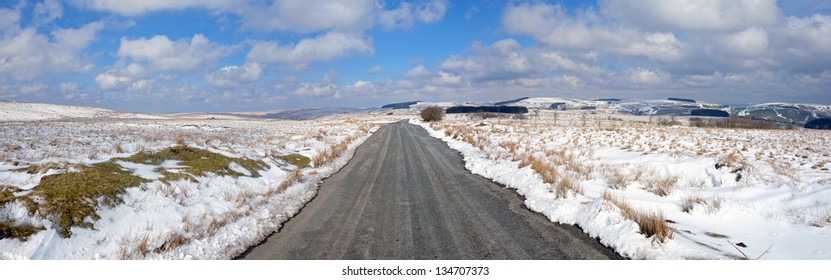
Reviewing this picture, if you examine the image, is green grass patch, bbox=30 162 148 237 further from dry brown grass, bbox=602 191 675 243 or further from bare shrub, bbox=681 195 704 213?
bare shrub, bbox=681 195 704 213

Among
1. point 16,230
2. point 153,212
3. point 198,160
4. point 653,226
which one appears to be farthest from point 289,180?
point 653,226

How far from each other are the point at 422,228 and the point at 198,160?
8.42 meters

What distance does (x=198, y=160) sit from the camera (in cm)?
1212

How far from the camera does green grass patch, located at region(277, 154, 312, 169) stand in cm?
1652

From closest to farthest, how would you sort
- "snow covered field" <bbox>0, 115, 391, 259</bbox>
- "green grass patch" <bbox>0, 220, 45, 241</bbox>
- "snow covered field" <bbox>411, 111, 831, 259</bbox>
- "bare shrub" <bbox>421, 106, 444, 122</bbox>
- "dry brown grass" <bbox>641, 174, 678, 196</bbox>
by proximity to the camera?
"green grass patch" <bbox>0, 220, 45, 241</bbox>
"snow covered field" <bbox>0, 115, 391, 259</bbox>
"snow covered field" <bbox>411, 111, 831, 259</bbox>
"dry brown grass" <bbox>641, 174, 678, 196</bbox>
"bare shrub" <bbox>421, 106, 444, 122</bbox>

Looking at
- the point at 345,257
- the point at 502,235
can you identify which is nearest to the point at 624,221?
the point at 502,235

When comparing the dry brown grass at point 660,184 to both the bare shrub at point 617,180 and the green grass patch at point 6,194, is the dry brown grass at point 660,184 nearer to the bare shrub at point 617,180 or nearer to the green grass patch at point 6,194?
the bare shrub at point 617,180

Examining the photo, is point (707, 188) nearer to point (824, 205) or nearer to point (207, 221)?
point (824, 205)

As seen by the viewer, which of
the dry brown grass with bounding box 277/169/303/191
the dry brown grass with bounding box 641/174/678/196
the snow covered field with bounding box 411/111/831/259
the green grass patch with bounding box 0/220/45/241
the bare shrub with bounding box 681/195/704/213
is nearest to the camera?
the green grass patch with bounding box 0/220/45/241

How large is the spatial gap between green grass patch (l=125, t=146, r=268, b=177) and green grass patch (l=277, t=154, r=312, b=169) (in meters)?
2.38

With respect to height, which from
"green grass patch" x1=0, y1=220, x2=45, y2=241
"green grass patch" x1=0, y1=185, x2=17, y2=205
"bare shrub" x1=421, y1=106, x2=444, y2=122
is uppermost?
"green grass patch" x1=0, y1=185, x2=17, y2=205

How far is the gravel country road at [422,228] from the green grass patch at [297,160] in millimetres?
4901

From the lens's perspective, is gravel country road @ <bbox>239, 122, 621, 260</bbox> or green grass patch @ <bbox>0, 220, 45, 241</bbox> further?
gravel country road @ <bbox>239, 122, 621, 260</bbox>

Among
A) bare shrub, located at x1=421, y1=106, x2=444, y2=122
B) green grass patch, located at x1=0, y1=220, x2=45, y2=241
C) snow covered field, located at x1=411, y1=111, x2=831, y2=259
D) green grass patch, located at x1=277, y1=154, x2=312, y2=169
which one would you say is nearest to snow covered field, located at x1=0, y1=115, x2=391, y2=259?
green grass patch, located at x1=0, y1=220, x2=45, y2=241
